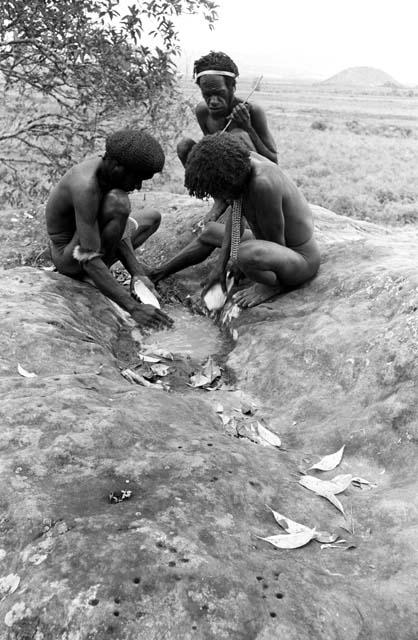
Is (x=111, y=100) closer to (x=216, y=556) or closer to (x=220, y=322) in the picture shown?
(x=220, y=322)

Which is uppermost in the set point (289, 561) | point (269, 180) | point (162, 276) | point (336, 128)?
point (269, 180)

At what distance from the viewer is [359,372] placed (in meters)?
3.58

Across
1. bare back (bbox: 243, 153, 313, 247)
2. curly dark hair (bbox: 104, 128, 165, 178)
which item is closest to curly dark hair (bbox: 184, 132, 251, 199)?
bare back (bbox: 243, 153, 313, 247)

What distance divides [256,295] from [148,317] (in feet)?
2.61

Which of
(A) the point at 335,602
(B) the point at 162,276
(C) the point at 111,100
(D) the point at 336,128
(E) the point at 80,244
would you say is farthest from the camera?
(D) the point at 336,128

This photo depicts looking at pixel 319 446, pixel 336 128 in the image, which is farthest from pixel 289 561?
pixel 336 128

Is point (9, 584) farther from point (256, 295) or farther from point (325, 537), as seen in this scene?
point (256, 295)

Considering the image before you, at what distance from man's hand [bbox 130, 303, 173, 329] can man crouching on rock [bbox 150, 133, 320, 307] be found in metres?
0.56

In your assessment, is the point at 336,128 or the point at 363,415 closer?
the point at 363,415

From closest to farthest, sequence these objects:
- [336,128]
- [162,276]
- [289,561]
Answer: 1. [289,561]
2. [162,276]
3. [336,128]

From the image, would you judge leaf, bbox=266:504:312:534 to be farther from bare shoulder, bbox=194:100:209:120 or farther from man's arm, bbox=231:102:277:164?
bare shoulder, bbox=194:100:209:120

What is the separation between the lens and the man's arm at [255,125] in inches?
213

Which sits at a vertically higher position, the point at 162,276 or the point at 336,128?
the point at 162,276

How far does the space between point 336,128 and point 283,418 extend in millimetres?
19250
